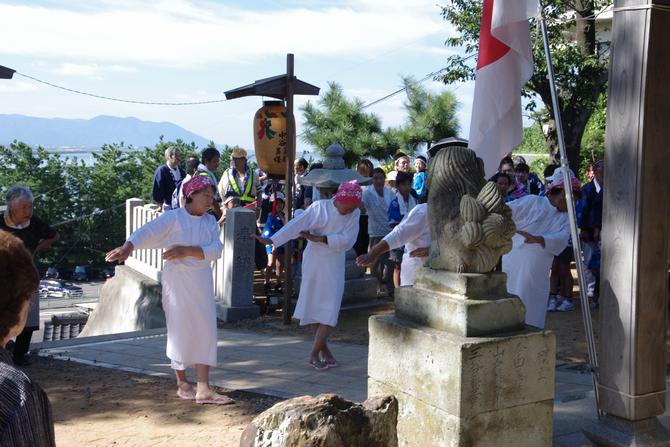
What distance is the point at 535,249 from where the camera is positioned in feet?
25.2

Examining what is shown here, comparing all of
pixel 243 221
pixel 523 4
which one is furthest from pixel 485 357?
pixel 243 221

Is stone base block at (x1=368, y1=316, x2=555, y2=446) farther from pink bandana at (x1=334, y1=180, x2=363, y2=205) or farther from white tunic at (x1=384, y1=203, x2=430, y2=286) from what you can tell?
pink bandana at (x1=334, y1=180, x2=363, y2=205)

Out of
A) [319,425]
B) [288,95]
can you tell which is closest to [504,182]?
[288,95]

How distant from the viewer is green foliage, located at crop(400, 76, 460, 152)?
2050 centimetres

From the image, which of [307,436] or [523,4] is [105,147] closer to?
[523,4]

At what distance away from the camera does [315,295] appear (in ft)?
25.4

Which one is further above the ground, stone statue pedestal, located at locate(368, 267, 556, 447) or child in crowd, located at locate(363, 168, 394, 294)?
child in crowd, located at locate(363, 168, 394, 294)

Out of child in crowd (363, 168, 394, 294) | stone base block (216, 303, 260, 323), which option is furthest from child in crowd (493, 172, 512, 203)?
stone base block (216, 303, 260, 323)

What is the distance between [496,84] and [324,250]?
9.58 feet

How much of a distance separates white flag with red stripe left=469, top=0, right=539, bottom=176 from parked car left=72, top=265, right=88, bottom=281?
21.6 meters

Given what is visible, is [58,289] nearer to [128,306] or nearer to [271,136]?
[128,306]

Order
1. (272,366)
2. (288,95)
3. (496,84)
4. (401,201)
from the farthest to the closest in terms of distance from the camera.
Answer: (401,201) → (288,95) → (272,366) → (496,84)

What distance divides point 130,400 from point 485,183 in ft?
12.1

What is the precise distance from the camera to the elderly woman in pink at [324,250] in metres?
7.63
